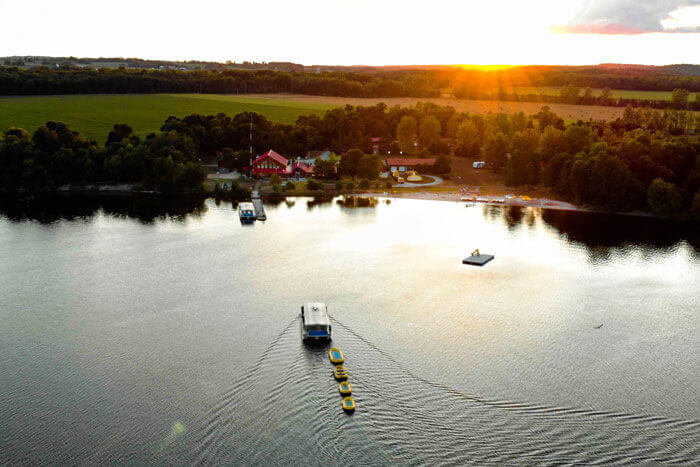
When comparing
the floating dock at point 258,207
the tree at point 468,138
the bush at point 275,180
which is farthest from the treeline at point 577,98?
the floating dock at point 258,207

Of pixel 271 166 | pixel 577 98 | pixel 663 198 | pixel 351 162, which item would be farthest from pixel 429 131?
pixel 577 98

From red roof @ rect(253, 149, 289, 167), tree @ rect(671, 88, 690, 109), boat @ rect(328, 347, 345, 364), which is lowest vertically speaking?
boat @ rect(328, 347, 345, 364)

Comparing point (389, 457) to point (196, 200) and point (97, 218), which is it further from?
point (196, 200)

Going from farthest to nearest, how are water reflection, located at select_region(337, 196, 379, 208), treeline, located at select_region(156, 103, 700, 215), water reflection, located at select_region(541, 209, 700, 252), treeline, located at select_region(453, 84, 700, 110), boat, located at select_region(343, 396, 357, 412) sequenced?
treeline, located at select_region(453, 84, 700, 110)
water reflection, located at select_region(337, 196, 379, 208)
treeline, located at select_region(156, 103, 700, 215)
water reflection, located at select_region(541, 209, 700, 252)
boat, located at select_region(343, 396, 357, 412)

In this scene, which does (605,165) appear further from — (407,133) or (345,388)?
(345,388)

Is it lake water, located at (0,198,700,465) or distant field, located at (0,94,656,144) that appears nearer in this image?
lake water, located at (0,198,700,465)

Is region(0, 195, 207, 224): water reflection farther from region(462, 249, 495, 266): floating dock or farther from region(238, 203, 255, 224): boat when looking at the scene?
region(462, 249, 495, 266): floating dock

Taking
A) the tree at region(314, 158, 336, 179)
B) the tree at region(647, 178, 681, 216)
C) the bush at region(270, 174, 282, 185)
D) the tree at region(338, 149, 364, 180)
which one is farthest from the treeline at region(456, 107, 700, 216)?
the bush at region(270, 174, 282, 185)

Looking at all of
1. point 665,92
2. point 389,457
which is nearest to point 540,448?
point 389,457
